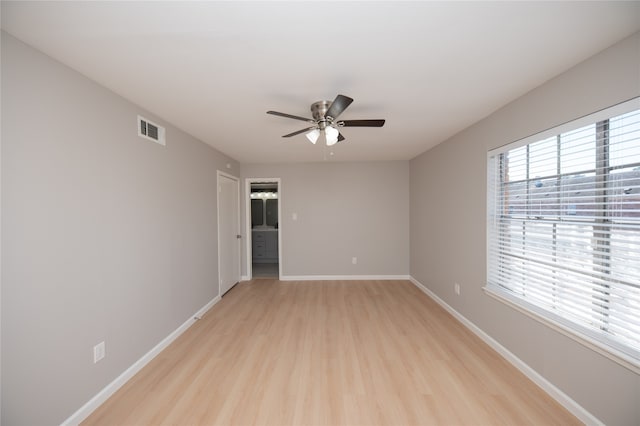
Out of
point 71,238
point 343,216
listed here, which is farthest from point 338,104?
point 343,216

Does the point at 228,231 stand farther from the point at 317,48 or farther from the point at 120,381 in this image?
the point at 317,48

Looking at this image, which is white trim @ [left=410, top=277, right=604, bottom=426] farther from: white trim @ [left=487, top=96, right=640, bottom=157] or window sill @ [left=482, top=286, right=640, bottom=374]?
white trim @ [left=487, top=96, right=640, bottom=157]

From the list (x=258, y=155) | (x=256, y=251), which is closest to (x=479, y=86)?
(x=258, y=155)

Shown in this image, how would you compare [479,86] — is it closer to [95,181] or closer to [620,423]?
[620,423]

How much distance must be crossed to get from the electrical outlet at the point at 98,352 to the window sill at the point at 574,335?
3415 millimetres

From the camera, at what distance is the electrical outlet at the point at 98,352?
1.77m

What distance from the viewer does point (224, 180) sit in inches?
166

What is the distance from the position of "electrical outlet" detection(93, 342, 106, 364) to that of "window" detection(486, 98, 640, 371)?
3417 mm

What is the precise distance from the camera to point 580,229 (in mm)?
1706

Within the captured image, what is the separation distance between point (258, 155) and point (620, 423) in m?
4.59

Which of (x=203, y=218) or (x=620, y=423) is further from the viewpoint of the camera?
(x=203, y=218)

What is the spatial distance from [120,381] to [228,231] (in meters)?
2.58

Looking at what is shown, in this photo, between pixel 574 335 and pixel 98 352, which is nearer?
pixel 574 335

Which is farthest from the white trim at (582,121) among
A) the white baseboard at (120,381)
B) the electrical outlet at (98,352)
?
the white baseboard at (120,381)
